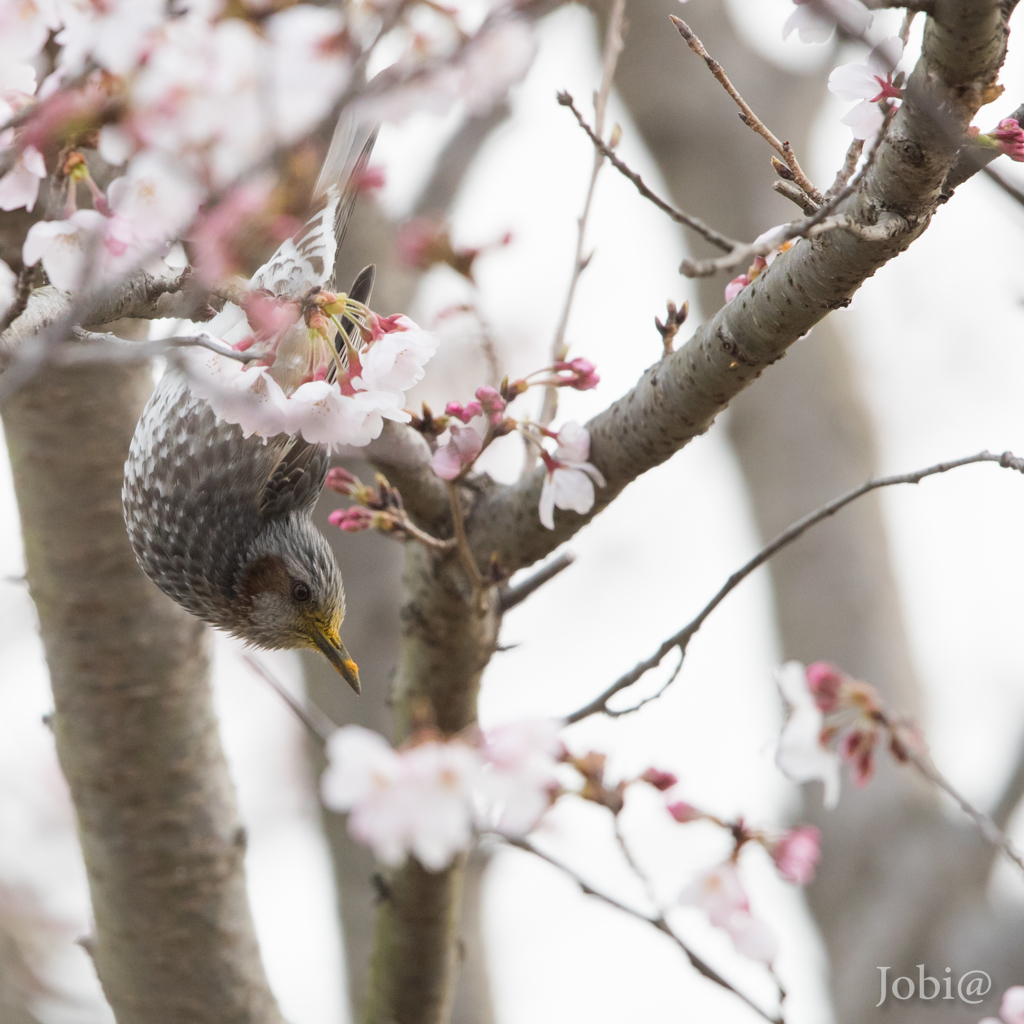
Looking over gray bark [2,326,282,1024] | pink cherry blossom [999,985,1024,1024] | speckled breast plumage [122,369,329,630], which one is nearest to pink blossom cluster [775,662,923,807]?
pink cherry blossom [999,985,1024,1024]

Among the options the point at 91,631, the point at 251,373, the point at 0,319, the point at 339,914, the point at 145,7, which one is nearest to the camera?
the point at 0,319

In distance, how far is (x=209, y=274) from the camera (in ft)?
5.44

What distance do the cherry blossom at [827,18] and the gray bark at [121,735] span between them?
158cm

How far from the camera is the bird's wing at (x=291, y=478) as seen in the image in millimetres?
2764

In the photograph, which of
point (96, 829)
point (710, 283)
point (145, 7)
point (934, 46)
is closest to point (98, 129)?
point (145, 7)

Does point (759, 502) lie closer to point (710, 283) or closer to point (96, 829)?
point (710, 283)

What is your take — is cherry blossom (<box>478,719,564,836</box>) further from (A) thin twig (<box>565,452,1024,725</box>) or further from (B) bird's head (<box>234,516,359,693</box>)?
(B) bird's head (<box>234,516,359,693</box>)

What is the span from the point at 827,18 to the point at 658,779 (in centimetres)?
122

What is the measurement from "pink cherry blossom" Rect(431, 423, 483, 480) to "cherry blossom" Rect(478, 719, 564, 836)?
52cm

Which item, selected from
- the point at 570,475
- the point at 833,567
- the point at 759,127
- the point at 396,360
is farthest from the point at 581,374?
the point at 833,567

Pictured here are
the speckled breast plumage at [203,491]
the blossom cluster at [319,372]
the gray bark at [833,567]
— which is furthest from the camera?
the gray bark at [833,567]

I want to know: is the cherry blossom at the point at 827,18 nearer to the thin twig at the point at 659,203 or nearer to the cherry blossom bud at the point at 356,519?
the thin twig at the point at 659,203

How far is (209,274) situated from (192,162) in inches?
19.2

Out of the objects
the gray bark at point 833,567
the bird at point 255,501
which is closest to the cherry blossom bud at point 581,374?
the bird at point 255,501
